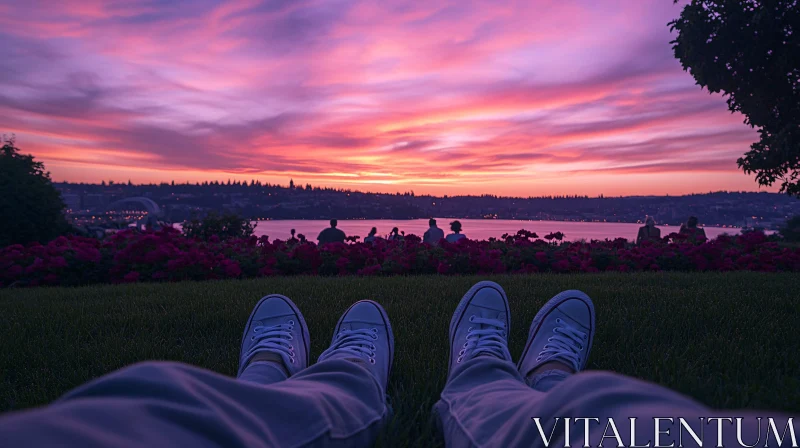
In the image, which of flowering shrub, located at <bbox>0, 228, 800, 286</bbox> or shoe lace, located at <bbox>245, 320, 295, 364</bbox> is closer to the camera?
shoe lace, located at <bbox>245, 320, 295, 364</bbox>

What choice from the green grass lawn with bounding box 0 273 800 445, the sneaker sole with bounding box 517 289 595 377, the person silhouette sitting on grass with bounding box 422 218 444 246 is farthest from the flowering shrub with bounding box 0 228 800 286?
the sneaker sole with bounding box 517 289 595 377

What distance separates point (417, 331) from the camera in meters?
2.64

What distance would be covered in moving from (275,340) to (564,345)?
1531 mm

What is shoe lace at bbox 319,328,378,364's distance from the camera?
1.86 m

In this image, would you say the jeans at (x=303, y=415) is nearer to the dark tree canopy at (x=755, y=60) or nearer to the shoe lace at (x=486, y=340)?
the shoe lace at (x=486, y=340)

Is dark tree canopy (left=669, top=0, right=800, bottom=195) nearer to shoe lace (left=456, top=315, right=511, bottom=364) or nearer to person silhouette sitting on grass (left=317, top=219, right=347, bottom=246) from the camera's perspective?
shoe lace (left=456, top=315, right=511, bottom=364)

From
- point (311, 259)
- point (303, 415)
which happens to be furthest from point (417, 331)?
point (311, 259)

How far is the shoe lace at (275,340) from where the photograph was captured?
1946 mm

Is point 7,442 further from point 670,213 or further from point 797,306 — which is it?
point 670,213

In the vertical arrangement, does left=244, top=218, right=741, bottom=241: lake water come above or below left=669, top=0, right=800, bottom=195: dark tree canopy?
below

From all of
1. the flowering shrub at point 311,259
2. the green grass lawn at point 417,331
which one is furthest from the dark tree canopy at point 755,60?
the green grass lawn at point 417,331

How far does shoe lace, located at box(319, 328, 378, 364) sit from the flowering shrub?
3.31 metres

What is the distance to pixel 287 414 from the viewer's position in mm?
1024

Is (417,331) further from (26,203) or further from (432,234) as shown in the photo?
(26,203)
